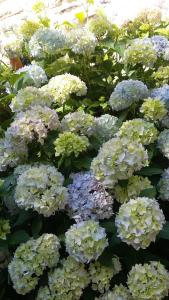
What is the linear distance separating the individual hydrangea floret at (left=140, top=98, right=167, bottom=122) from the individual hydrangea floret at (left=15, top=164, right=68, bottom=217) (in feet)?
2.07

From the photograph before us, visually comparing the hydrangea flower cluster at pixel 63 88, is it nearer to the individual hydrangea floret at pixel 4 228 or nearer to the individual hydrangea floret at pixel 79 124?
the individual hydrangea floret at pixel 79 124

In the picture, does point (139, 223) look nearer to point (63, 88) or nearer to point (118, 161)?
point (118, 161)

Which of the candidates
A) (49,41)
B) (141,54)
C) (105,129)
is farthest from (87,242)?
(49,41)

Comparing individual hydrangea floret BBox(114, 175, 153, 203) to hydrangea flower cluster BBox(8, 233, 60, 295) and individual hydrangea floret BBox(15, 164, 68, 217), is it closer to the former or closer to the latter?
individual hydrangea floret BBox(15, 164, 68, 217)

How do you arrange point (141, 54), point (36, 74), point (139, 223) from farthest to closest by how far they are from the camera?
point (36, 74), point (141, 54), point (139, 223)

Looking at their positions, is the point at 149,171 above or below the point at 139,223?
below

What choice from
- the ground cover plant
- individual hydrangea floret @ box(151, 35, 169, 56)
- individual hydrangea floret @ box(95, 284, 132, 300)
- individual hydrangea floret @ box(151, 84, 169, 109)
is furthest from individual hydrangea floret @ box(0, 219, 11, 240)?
individual hydrangea floret @ box(151, 35, 169, 56)

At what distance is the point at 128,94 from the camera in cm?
269

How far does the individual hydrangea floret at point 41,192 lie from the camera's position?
85.0 inches

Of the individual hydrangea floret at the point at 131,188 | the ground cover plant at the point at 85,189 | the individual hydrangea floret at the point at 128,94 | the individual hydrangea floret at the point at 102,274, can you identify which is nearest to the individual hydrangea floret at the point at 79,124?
the ground cover plant at the point at 85,189

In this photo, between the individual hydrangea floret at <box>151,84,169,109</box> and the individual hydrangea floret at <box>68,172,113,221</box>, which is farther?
the individual hydrangea floret at <box>151,84,169,109</box>

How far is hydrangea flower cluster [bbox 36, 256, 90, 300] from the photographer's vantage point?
2.07 meters

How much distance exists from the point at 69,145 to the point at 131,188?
353mm

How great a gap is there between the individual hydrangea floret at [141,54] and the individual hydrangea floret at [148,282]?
1.39m
